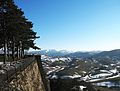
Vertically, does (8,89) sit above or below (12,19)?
below

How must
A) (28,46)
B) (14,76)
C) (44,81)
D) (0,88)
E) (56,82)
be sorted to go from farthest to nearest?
(28,46), (56,82), (44,81), (14,76), (0,88)

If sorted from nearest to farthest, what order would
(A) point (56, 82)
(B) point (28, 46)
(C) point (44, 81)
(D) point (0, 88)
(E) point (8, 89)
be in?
(D) point (0, 88) < (E) point (8, 89) < (C) point (44, 81) < (A) point (56, 82) < (B) point (28, 46)

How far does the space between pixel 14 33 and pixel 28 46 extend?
807 inches

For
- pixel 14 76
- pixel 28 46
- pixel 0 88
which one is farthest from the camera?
pixel 28 46

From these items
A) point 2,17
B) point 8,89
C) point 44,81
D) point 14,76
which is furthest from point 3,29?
point 8,89

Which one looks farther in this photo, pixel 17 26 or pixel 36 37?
pixel 36 37

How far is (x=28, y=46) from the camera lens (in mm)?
62000

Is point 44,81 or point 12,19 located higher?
point 12,19

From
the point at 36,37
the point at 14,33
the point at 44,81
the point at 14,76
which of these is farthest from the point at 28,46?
the point at 14,76

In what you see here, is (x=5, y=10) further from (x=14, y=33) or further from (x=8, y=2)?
(x=14, y=33)

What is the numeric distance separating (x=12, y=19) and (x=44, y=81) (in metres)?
10.7

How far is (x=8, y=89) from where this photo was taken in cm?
1163

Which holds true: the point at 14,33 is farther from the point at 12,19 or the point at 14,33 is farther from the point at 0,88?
the point at 0,88

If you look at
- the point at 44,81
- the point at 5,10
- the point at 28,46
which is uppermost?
the point at 5,10
